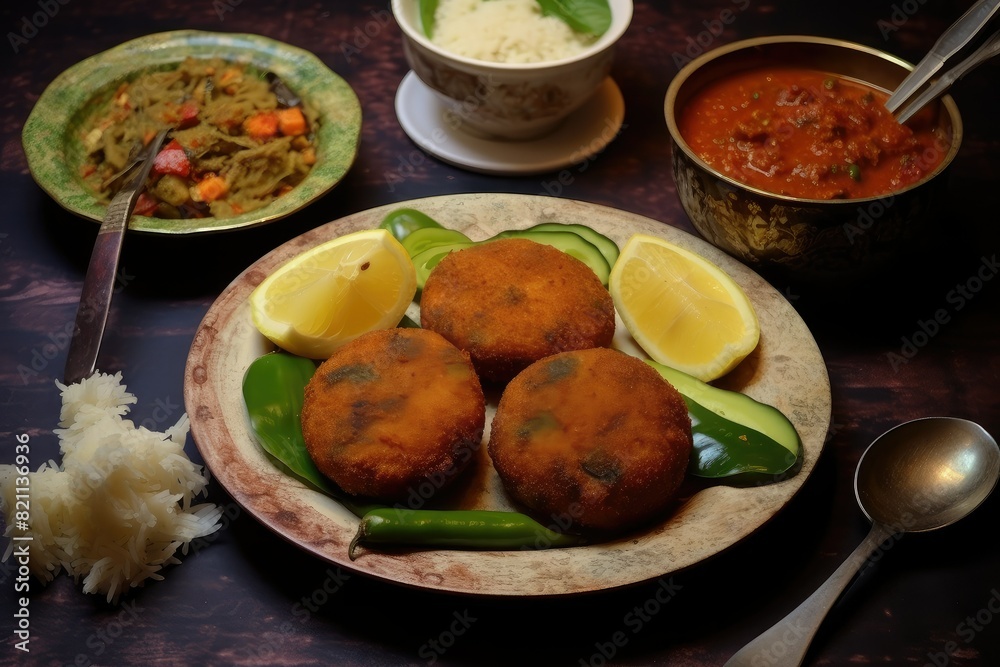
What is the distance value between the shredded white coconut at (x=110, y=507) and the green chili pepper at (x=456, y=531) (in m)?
0.57

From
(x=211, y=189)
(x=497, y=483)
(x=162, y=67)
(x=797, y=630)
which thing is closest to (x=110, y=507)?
(x=497, y=483)

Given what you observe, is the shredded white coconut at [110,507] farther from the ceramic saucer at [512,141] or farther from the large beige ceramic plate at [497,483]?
the ceramic saucer at [512,141]

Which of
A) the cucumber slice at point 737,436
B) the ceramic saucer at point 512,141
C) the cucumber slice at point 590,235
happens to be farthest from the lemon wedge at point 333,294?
the ceramic saucer at point 512,141

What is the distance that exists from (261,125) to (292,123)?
0.12 meters

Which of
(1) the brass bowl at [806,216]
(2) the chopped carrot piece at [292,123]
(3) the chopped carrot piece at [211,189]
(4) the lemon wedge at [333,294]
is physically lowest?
(3) the chopped carrot piece at [211,189]

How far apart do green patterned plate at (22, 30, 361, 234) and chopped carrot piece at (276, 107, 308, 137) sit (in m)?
0.08

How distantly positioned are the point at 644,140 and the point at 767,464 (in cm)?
193

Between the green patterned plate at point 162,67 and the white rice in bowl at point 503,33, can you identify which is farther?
the white rice in bowl at point 503,33

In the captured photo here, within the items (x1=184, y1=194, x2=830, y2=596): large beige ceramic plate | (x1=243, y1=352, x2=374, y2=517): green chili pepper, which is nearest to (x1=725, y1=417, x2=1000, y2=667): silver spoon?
(x1=184, y1=194, x2=830, y2=596): large beige ceramic plate

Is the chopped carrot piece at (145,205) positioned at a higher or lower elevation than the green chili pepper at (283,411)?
lower

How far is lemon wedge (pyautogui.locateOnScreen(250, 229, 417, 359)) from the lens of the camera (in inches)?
107

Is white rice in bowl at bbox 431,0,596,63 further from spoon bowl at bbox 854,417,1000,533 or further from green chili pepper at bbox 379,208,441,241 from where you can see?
spoon bowl at bbox 854,417,1000,533

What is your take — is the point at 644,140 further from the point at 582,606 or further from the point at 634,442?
the point at 582,606

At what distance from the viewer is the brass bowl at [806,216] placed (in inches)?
110
